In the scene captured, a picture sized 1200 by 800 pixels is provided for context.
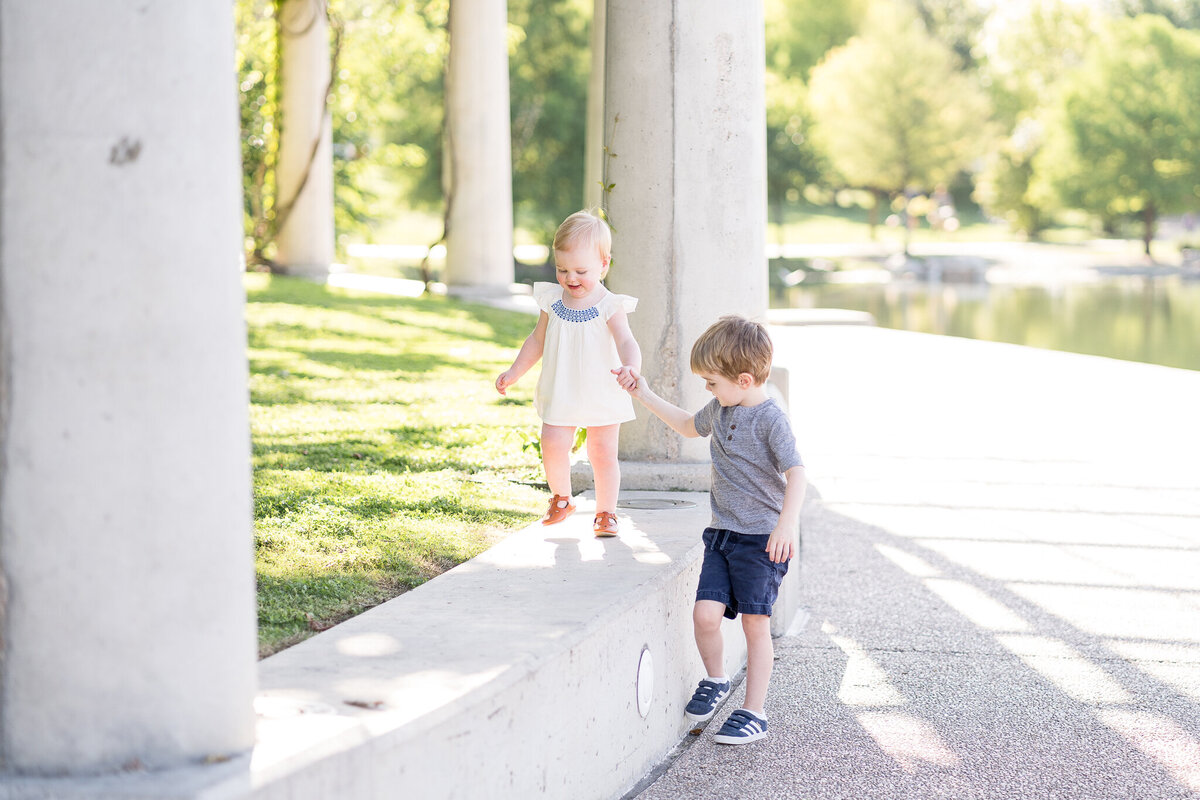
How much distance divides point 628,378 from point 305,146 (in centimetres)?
1646

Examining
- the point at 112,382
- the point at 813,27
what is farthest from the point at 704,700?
the point at 813,27

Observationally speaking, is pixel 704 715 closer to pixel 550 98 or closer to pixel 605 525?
pixel 605 525

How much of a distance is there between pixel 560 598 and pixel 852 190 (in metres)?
88.1

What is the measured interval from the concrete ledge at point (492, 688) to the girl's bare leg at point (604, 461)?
151mm

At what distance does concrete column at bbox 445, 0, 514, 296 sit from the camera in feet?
57.9

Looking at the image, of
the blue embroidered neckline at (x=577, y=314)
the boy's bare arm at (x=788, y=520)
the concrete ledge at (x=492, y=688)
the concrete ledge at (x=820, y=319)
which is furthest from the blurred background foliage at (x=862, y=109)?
the boy's bare arm at (x=788, y=520)

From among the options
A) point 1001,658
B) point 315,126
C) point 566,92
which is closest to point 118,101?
point 1001,658

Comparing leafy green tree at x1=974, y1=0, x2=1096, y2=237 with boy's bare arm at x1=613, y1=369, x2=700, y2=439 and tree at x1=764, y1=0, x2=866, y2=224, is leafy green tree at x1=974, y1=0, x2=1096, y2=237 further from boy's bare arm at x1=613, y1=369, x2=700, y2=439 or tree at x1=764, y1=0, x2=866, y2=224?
boy's bare arm at x1=613, y1=369, x2=700, y2=439

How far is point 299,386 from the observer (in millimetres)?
9375

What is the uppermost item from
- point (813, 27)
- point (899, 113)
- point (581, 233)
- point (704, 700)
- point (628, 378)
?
point (813, 27)

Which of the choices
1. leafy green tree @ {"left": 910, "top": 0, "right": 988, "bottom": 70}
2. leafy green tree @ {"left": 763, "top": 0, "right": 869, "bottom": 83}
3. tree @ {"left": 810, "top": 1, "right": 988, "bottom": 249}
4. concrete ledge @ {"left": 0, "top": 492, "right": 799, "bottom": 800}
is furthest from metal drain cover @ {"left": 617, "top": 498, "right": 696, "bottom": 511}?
leafy green tree @ {"left": 910, "top": 0, "right": 988, "bottom": 70}

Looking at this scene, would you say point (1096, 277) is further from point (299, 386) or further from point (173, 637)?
point (173, 637)

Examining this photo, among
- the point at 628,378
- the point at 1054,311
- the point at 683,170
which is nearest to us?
the point at 628,378

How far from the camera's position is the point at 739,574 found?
430 centimetres
